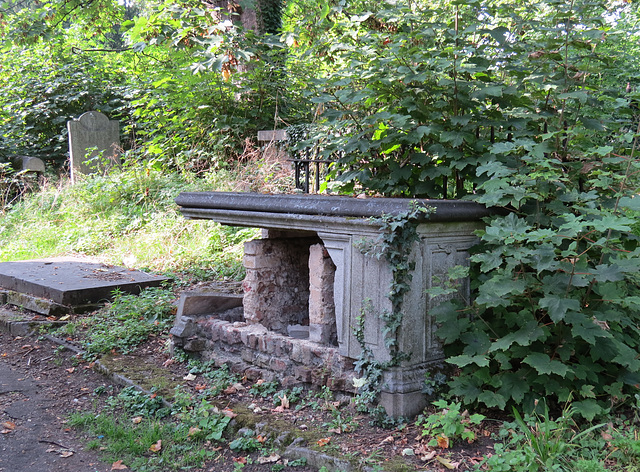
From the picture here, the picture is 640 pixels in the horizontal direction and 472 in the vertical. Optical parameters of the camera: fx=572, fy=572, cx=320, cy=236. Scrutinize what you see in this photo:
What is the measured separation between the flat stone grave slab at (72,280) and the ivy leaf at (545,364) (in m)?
4.46

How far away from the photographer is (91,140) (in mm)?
12359

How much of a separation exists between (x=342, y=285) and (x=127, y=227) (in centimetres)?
619

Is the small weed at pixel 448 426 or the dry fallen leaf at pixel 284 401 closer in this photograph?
the small weed at pixel 448 426

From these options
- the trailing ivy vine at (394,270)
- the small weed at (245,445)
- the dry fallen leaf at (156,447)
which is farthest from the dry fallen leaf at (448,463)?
the dry fallen leaf at (156,447)

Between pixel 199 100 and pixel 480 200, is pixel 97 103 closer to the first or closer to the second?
pixel 199 100

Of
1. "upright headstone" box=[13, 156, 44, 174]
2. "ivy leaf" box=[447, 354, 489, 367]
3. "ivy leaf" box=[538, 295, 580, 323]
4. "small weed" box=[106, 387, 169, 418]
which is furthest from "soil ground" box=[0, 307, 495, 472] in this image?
"upright headstone" box=[13, 156, 44, 174]

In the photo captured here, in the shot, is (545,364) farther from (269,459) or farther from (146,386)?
(146,386)

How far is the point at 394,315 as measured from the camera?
3215 millimetres

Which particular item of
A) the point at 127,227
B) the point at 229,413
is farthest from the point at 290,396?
the point at 127,227

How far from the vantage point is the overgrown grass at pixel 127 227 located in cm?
755

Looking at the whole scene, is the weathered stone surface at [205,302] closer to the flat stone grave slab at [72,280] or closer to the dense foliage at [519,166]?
the dense foliage at [519,166]

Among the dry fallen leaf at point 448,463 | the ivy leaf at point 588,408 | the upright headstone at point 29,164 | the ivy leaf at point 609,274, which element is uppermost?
the upright headstone at point 29,164

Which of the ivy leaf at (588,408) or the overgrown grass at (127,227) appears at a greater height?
the overgrown grass at (127,227)

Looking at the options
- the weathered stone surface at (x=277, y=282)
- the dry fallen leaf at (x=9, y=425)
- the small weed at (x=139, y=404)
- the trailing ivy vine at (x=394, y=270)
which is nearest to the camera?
the trailing ivy vine at (x=394, y=270)
